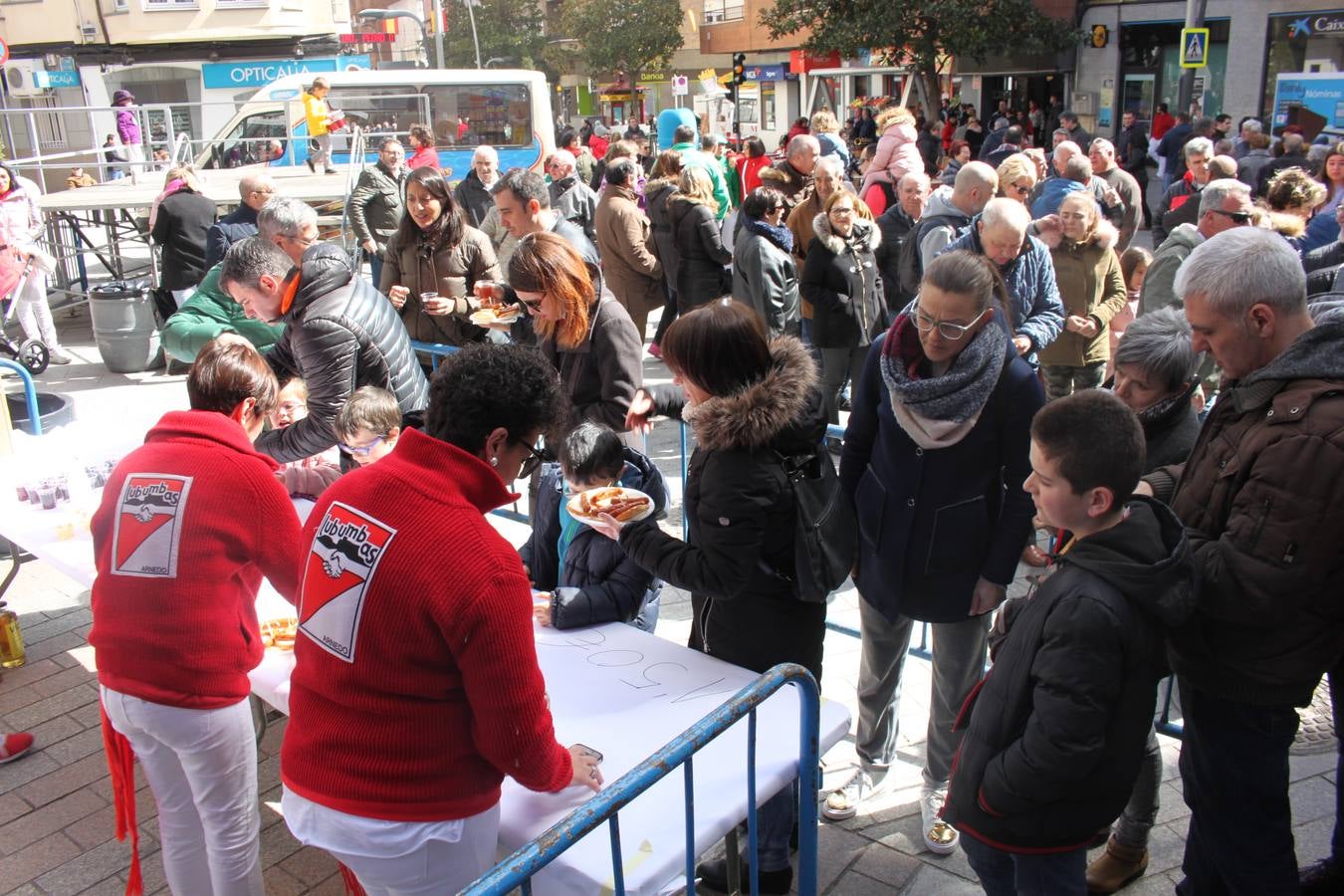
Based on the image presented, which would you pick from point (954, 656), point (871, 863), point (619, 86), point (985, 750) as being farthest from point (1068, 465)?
point (619, 86)

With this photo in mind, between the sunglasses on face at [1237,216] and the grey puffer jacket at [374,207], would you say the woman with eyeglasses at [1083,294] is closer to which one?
the sunglasses on face at [1237,216]

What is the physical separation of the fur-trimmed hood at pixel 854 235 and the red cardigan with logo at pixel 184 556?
4.16m

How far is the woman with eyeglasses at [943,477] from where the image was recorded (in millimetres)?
2961

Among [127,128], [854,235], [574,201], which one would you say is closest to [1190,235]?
[854,235]

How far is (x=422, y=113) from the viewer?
16.6 meters

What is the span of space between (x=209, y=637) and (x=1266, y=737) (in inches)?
104

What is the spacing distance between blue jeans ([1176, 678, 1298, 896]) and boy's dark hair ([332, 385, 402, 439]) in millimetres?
2756

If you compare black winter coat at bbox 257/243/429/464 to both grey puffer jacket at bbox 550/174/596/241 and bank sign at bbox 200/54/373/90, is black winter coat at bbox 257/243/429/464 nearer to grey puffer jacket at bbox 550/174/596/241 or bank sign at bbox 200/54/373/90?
grey puffer jacket at bbox 550/174/596/241

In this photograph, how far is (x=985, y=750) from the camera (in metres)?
2.44

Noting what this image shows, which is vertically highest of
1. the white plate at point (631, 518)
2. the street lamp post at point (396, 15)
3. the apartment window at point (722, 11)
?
the apartment window at point (722, 11)

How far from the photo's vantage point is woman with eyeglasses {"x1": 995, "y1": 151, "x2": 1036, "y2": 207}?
6402 mm

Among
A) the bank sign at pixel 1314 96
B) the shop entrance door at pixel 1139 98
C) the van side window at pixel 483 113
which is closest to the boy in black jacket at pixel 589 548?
the van side window at pixel 483 113

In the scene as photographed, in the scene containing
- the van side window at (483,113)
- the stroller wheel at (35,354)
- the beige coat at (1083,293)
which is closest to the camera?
the beige coat at (1083,293)

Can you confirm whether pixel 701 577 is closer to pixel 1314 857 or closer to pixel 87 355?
pixel 1314 857
